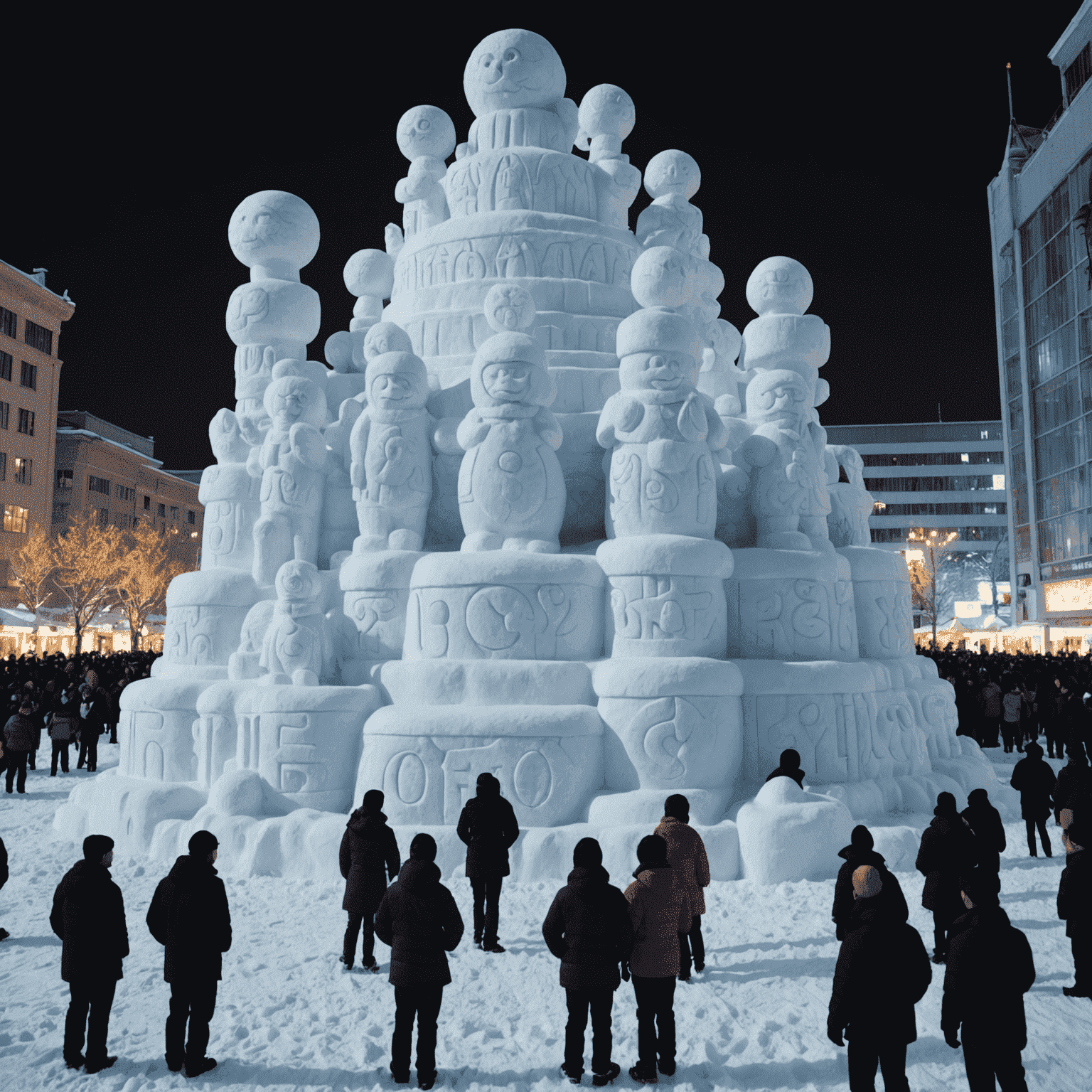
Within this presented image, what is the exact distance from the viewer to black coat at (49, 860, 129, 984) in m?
4.61

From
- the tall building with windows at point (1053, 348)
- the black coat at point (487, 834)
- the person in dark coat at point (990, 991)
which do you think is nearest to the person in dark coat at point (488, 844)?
the black coat at point (487, 834)

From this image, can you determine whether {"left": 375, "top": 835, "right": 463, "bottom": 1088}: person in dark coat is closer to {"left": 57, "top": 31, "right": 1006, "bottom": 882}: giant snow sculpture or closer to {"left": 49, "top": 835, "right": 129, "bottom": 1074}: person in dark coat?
{"left": 49, "top": 835, "right": 129, "bottom": 1074}: person in dark coat

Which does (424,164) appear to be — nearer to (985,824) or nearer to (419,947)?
(985,824)

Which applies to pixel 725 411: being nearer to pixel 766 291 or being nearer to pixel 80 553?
pixel 766 291

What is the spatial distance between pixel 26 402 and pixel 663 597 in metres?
44.3

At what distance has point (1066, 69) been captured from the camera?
146 ft

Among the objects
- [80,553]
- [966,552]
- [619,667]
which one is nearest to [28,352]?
[80,553]

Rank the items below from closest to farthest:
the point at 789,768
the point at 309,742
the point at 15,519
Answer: the point at 789,768 → the point at 309,742 → the point at 15,519

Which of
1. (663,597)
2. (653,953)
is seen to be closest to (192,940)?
(653,953)

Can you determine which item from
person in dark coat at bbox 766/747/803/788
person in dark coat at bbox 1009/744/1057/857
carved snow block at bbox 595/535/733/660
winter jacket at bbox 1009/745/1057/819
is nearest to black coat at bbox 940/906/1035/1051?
person in dark coat at bbox 766/747/803/788

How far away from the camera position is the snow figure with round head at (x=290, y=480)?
10.8 meters

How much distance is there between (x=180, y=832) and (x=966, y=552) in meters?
71.5

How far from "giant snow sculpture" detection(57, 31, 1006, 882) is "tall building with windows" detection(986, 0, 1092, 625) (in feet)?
114

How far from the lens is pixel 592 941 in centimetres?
439
